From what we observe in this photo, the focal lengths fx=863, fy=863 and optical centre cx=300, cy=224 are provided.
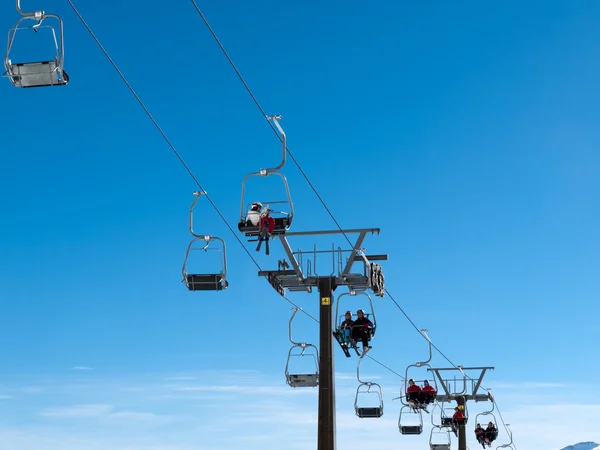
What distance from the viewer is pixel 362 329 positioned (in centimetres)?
1877

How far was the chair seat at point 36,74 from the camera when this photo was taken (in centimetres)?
925

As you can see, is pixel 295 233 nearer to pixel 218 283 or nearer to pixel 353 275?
pixel 353 275

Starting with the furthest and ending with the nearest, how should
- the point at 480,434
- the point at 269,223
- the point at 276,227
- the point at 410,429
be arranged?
the point at 480,434, the point at 410,429, the point at 276,227, the point at 269,223

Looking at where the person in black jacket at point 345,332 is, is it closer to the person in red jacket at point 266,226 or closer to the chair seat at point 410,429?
the person in red jacket at point 266,226

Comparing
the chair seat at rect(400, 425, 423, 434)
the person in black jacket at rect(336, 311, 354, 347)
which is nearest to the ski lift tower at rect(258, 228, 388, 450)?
the person in black jacket at rect(336, 311, 354, 347)

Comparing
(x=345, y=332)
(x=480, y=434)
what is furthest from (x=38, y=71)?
(x=480, y=434)

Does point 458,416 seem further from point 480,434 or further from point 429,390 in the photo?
point 429,390

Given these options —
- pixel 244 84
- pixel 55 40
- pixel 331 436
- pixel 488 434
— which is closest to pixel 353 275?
pixel 331 436

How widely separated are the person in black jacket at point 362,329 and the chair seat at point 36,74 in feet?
35.6

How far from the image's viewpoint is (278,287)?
19.1 m

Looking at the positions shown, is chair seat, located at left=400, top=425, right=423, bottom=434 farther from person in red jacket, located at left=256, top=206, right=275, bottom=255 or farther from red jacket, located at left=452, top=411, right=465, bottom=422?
person in red jacket, located at left=256, top=206, right=275, bottom=255

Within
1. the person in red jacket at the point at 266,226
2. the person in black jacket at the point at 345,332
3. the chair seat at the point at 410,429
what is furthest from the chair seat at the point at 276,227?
the chair seat at the point at 410,429

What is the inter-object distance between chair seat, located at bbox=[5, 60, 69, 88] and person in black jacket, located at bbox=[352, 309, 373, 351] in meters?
10.9

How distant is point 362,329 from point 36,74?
434 inches
